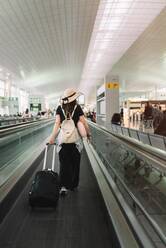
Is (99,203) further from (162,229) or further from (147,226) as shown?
(162,229)

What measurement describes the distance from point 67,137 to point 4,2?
1071cm

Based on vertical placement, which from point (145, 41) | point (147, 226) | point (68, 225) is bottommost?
point (68, 225)

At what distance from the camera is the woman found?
17.1ft

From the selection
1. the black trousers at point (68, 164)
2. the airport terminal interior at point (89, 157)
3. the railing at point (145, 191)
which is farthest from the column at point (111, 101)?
the railing at point (145, 191)

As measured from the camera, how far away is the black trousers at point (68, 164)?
533 cm

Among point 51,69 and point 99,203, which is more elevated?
point 51,69

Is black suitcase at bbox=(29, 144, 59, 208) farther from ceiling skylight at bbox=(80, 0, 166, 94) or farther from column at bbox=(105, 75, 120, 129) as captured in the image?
column at bbox=(105, 75, 120, 129)

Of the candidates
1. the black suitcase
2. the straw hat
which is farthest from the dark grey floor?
the straw hat

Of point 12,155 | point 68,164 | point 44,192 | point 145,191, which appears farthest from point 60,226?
point 12,155

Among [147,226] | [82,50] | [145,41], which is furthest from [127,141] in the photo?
[82,50]

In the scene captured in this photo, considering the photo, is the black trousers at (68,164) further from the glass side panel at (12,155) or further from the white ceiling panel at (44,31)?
the white ceiling panel at (44,31)

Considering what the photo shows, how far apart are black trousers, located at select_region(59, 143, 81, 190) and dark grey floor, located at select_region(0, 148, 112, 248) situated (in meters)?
0.29

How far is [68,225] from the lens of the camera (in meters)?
4.12

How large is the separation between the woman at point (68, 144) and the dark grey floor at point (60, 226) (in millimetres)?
320
